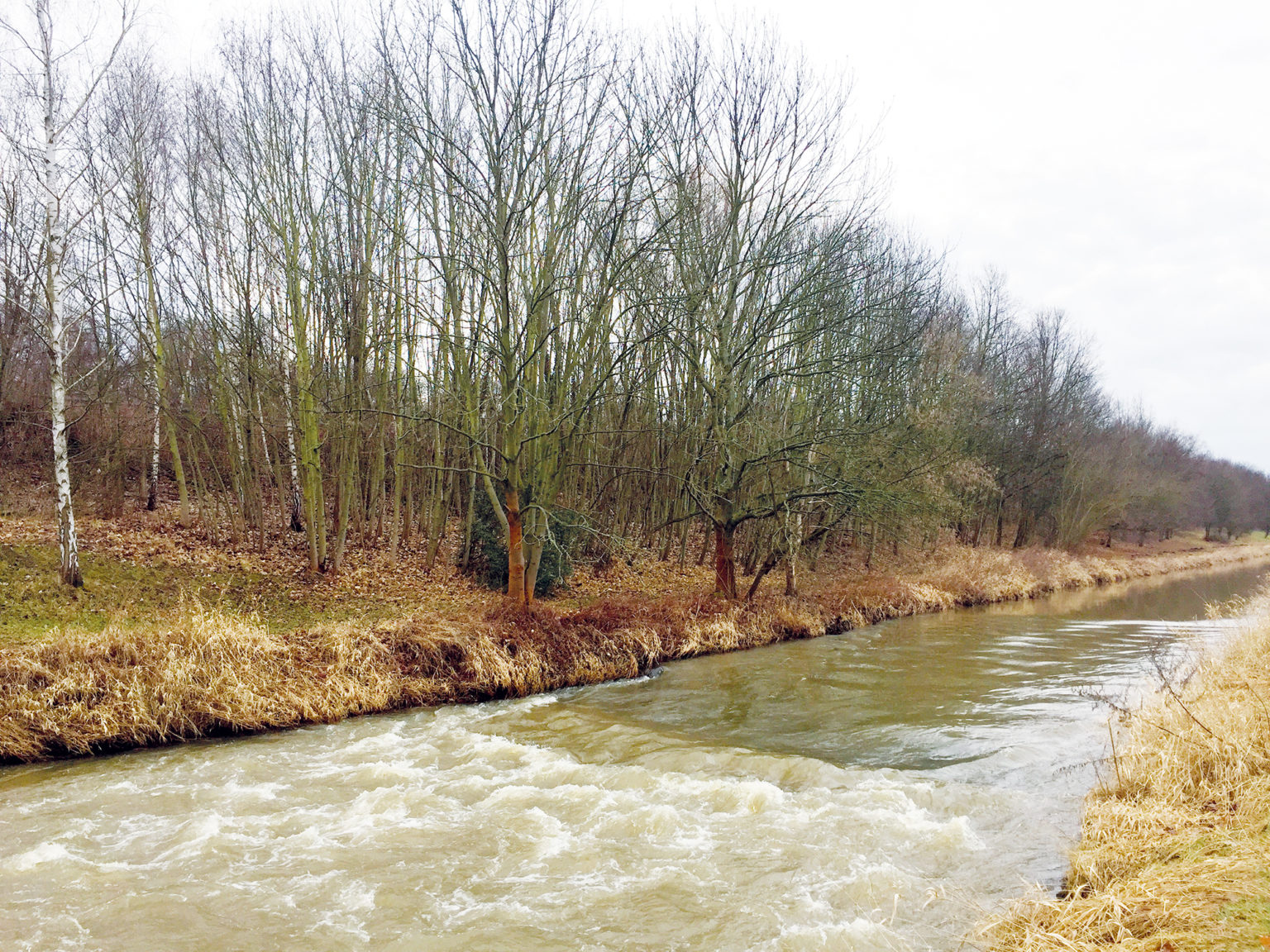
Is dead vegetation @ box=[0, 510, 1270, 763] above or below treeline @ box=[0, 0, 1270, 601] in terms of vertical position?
below

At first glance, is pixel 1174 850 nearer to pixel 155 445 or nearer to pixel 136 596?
pixel 136 596

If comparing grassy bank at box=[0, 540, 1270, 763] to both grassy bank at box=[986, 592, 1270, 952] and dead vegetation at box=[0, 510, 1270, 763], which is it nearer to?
dead vegetation at box=[0, 510, 1270, 763]

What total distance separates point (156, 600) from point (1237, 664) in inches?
651

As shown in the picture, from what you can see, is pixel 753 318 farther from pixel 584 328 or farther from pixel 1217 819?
pixel 1217 819

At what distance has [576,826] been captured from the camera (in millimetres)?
6902

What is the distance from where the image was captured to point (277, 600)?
1438cm

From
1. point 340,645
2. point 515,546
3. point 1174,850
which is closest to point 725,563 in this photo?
point 515,546

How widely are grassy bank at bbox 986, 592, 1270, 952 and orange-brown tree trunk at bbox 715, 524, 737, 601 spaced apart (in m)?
9.27

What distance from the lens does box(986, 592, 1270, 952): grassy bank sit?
406cm

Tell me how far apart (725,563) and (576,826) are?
33.8 feet

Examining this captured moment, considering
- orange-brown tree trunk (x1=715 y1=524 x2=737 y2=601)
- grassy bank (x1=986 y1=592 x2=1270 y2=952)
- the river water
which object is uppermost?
orange-brown tree trunk (x1=715 y1=524 x2=737 y2=601)

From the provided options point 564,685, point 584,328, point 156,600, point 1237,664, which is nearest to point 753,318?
point 584,328

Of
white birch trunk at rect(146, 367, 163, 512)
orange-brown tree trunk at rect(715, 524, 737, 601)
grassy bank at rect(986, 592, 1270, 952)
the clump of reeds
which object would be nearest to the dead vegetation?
the clump of reeds

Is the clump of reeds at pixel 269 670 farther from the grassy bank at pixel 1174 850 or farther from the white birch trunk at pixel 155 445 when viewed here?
the white birch trunk at pixel 155 445
